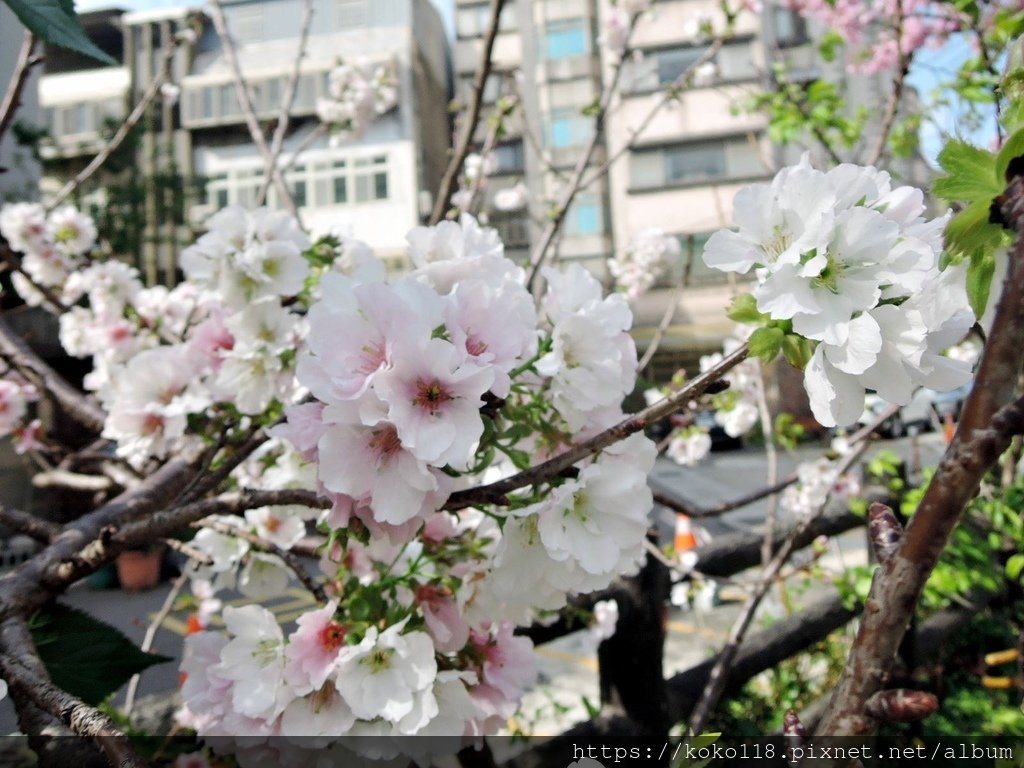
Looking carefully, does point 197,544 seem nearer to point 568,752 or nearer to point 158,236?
point 568,752

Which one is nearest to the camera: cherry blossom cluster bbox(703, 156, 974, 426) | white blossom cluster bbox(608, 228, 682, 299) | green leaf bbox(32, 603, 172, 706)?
cherry blossom cluster bbox(703, 156, 974, 426)

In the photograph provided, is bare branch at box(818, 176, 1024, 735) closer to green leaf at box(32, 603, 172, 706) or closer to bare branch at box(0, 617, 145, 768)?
bare branch at box(0, 617, 145, 768)

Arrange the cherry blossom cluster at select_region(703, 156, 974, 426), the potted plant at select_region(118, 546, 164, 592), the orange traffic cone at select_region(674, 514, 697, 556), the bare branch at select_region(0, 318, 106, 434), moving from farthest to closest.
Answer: the potted plant at select_region(118, 546, 164, 592)
the orange traffic cone at select_region(674, 514, 697, 556)
the bare branch at select_region(0, 318, 106, 434)
the cherry blossom cluster at select_region(703, 156, 974, 426)

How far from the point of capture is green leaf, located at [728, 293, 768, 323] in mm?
486

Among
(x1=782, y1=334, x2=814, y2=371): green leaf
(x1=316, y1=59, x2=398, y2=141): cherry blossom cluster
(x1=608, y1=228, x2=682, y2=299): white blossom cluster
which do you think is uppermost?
(x1=316, y1=59, x2=398, y2=141): cherry blossom cluster

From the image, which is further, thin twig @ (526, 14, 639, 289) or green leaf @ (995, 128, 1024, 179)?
thin twig @ (526, 14, 639, 289)

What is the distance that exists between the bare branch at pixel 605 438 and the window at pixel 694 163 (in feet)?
54.4

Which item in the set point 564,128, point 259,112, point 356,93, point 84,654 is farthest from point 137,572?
point 564,128

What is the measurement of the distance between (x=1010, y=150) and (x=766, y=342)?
0.54 ft

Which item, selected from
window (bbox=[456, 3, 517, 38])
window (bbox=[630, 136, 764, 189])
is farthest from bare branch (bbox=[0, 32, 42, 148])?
window (bbox=[456, 3, 517, 38])

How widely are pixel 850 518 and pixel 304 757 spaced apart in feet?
6.95

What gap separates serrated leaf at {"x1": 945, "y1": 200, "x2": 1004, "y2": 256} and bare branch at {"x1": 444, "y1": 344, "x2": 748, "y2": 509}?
13 cm

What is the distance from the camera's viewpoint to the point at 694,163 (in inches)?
638

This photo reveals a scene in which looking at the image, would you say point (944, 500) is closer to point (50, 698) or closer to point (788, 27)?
point (50, 698)
